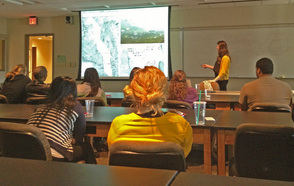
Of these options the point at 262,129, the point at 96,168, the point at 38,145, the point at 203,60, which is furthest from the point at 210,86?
the point at 96,168

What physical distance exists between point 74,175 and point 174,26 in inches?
269

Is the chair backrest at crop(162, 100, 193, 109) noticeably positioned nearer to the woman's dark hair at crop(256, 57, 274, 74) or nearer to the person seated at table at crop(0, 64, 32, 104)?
the woman's dark hair at crop(256, 57, 274, 74)

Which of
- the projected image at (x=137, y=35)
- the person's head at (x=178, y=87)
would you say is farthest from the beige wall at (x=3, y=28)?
the person's head at (x=178, y=87)

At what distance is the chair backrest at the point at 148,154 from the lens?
1.34 meters

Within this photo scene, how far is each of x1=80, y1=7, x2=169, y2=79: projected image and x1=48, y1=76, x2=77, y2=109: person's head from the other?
4992mm

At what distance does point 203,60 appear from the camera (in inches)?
289

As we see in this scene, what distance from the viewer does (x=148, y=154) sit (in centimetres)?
134

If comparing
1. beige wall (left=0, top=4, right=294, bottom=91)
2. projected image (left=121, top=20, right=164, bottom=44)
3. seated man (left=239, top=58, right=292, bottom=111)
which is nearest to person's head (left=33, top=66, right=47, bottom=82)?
seated man (left=239, top=58, right=292, bottom=111)

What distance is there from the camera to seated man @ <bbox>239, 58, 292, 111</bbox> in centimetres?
319

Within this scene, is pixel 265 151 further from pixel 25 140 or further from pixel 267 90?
pixel 267 90

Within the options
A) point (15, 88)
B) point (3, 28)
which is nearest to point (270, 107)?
point (15, 88)

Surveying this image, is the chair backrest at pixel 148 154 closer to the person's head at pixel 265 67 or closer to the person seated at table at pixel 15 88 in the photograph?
the person's head at pixel 265 67

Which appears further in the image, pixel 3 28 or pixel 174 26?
pixel 3 28

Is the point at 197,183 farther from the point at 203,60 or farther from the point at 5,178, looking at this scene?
the point at 203,60
